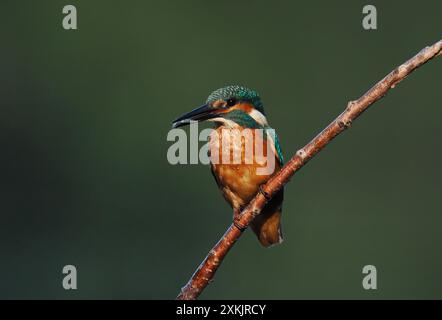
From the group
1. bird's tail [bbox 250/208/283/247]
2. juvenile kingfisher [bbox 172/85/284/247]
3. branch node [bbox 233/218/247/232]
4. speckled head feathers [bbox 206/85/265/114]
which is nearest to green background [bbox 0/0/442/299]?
bird's tail [bbox 250/208/283/247]

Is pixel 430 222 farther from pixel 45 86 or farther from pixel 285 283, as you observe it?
pixel 45 86

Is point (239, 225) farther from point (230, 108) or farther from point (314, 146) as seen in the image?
point (230, 108)

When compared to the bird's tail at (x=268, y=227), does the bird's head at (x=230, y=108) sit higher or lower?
higher

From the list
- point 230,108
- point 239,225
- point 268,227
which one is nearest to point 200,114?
point 230,108

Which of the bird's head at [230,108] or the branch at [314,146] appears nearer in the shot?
the branch at [314,146]

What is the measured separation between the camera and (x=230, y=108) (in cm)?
289

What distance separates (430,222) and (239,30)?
268 centimetres

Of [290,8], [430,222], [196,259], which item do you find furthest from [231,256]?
[290,8]

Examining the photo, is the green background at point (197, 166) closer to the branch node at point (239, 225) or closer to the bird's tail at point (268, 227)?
the bird's tail at point (268, 227)

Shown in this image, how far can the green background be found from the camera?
5613 millimetres

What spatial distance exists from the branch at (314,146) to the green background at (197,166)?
334cm

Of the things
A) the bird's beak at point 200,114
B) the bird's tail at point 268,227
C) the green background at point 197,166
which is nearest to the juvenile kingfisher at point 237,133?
the bird's beak at point 200,114

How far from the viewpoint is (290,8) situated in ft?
23.7

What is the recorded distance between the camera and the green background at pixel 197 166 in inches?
221
